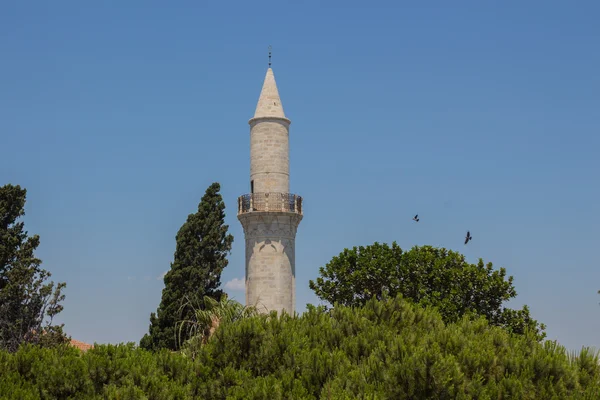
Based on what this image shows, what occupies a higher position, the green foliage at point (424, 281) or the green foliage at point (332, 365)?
the green foliage at point (424, 281)

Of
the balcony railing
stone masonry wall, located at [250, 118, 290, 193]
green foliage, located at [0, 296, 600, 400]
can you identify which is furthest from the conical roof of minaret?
green foliage, located at [0, 296, 600, 400]

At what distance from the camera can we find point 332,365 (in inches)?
830

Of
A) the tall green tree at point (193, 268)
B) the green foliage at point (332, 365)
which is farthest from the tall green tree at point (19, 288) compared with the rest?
the green foliage at point (332, 365)

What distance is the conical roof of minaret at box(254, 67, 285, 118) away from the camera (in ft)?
163

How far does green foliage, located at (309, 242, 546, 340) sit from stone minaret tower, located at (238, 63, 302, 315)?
3335 millimetres

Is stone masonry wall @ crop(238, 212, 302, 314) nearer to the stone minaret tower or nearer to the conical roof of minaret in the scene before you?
the stone minaret tower

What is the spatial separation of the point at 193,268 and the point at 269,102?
38.4 feet

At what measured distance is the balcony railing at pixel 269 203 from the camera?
48.8m

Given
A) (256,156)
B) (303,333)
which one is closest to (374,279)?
(256,156)

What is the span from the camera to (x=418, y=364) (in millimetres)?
18703

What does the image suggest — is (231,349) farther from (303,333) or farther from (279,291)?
(279,291)

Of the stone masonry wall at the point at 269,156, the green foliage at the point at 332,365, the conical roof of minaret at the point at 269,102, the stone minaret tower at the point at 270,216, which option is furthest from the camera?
the conical roof of minaret at the point at 269,102

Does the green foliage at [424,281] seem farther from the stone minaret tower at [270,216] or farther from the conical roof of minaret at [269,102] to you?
the conical roof of minaret at [269,102]

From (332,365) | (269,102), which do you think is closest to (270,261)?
(269,102)
